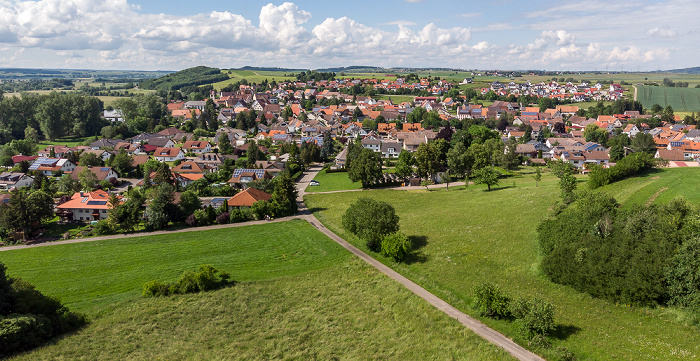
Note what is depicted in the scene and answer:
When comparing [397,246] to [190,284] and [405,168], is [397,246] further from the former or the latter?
[405,168]

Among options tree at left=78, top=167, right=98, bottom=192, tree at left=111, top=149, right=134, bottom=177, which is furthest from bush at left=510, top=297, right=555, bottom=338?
tree at left=111, top=149, right=134, bottom=177

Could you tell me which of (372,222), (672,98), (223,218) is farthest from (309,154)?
(672,98)

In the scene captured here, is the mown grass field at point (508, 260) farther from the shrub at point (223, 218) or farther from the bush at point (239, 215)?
the shrub at point (223, 218)

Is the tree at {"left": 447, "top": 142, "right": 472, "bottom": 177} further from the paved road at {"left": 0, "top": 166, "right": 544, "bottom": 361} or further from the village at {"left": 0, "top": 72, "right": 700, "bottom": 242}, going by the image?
the paved road at {"left": 0, "top": 166, "right": 544, "bottom": 361}

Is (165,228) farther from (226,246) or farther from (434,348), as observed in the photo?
(434,348)

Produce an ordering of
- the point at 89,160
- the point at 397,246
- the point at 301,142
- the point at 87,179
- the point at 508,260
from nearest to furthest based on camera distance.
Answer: the point at 508,260, the point at 397,246, the point at 87,179, the point at 89,160, the point at 301,142

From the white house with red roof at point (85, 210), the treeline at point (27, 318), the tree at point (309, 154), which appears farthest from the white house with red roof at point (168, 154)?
the treeline at point (27, 318)

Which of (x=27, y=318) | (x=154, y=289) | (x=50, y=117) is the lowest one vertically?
(x=154, y=289)
